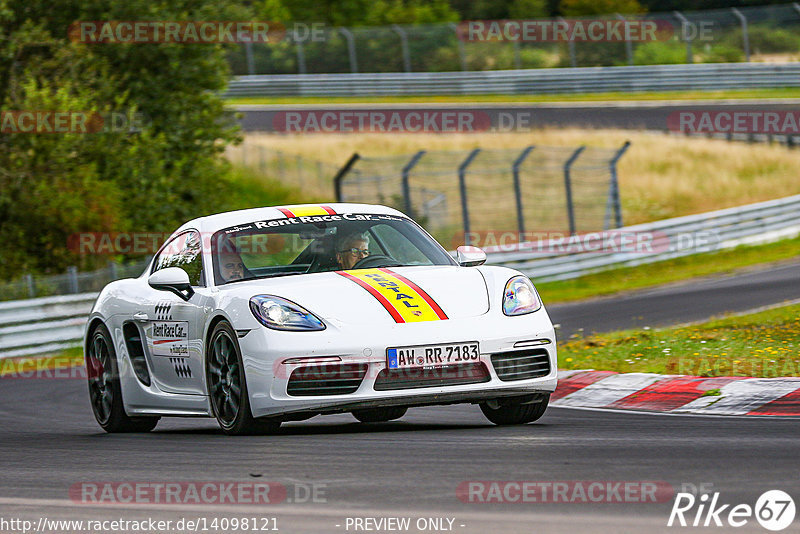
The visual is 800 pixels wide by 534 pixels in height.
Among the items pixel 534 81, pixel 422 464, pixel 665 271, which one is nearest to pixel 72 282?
pixel 665 271

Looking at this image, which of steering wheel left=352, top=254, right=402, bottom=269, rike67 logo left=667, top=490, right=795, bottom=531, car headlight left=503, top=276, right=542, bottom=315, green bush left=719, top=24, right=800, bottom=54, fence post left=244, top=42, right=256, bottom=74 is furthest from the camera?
fence post left=244, top=42, right=256, bottom=74

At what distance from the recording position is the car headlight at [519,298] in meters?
7.72

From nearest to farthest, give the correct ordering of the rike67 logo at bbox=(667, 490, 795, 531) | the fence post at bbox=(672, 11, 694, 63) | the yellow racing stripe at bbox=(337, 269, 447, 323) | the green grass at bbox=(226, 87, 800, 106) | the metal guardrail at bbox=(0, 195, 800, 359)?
the rike67 logo at bbox=(667, 490, 795, 531), the yellow racing stripe at bbox=(337, 269, 447, 323), the metal guardrail at bbox=(0, 195, 800, 359), the fence post at bbox=(672, 11, 694, 63), the green grass at bbox=(226, 87, 800, 106)

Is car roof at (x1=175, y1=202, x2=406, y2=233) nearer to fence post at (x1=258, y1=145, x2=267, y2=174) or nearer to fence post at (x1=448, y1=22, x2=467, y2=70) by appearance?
fence post at (x1=258, y1=145, x2=267, y2=174)

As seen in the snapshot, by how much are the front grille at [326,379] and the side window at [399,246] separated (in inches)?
52.4

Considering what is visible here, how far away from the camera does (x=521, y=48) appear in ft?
141

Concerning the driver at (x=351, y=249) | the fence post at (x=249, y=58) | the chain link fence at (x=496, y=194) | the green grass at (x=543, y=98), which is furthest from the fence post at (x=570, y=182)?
the fence post at (x=249, y=58)

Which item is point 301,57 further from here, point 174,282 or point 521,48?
point 174,282

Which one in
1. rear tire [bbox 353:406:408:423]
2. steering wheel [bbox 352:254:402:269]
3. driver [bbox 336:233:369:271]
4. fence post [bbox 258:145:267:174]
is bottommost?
fence post [bbox 258:145:267:174]

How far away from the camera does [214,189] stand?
2630 cm

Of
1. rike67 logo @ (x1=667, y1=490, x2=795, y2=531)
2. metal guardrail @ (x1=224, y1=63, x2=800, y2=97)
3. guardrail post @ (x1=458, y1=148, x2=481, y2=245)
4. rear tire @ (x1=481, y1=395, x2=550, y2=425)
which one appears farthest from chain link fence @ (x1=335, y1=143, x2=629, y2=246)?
rike67 logo @ (x1=667, y1=490, x2=795, y2=531)

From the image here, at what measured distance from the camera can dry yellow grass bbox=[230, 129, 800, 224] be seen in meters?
31.0

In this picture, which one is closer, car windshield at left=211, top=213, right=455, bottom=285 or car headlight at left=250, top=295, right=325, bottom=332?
car headlight at left=250, top=295, right=325, bottom=332

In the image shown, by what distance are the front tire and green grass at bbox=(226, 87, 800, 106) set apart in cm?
3329
